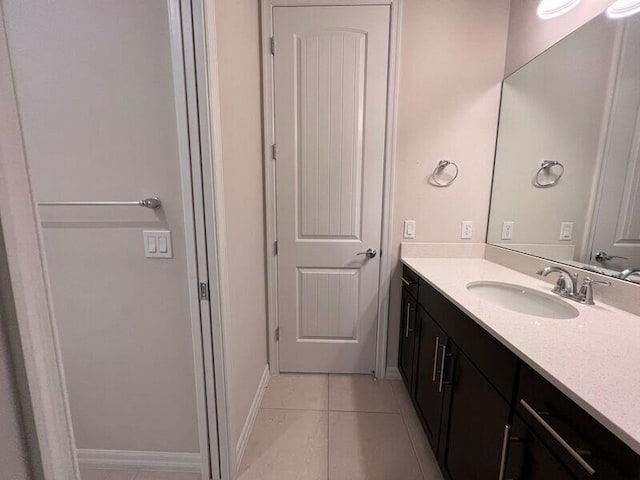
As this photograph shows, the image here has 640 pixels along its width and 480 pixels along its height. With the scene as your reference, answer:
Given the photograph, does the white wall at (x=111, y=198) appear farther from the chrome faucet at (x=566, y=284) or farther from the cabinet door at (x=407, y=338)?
the chrome faucet at (x=566, y=284)

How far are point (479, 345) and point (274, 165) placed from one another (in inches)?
58.3

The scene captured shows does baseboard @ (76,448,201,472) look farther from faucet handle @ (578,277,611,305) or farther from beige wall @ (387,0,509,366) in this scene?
faucet handle @ (578,277,611,305)

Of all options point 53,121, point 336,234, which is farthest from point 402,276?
point 53,121

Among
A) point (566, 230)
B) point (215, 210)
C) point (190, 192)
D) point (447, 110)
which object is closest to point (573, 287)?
point (566, 230)

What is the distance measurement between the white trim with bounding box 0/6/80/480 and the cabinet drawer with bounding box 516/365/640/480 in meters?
0.95

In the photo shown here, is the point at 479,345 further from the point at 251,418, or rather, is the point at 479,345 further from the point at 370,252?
the point at 251,418

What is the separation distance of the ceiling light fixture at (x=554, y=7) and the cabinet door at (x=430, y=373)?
162 centimetres

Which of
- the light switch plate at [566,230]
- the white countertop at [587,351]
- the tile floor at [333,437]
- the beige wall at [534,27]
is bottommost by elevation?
the tile floor at [333,437]

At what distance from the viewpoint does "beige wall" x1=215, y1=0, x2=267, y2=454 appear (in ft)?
3.77

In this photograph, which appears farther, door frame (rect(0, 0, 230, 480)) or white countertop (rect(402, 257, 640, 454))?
white countertop (rect(402, 257, 640, 454))

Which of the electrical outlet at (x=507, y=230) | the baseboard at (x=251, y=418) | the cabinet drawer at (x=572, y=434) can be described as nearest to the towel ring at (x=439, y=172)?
the electrical outlet at (x=507, y=230)

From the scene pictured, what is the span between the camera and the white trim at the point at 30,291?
1.05 feet

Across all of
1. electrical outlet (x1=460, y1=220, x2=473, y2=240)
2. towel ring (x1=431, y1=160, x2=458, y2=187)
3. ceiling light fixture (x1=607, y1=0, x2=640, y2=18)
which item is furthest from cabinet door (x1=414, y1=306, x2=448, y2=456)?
ceiling light fixture (x1=607, y1=0, x2=640, y2=18)

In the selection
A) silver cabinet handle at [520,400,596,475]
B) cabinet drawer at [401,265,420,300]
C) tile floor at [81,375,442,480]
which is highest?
cabinet drawer at [401,265,420,300]
